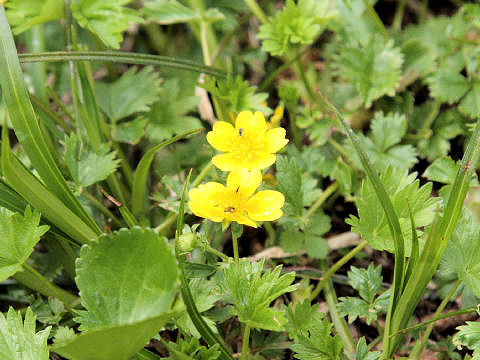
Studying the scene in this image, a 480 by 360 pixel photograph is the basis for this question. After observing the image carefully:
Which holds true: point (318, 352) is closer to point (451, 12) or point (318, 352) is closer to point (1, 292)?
point (1, 292)


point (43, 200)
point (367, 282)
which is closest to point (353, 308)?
point (367, 282)

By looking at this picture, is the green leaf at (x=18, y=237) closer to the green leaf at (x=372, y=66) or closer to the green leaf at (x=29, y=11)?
the green leaf at (x=29, y=11)

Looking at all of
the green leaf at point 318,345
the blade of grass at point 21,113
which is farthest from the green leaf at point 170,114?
the green leaf at point 318,345

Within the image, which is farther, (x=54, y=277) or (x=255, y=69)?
(x=255, y=69)

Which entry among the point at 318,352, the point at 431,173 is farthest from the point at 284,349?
the point at 431,173

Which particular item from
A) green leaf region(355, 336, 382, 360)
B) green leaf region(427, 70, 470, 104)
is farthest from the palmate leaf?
green leaf region(427, 70, 470, 104)

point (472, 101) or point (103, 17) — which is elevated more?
point (103, 17)

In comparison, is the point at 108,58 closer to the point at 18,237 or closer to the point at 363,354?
the point at 18,237
